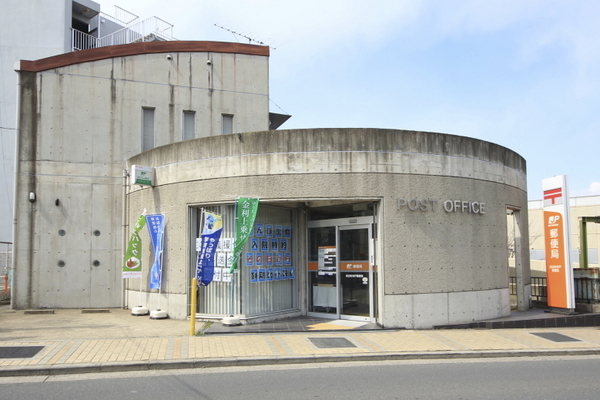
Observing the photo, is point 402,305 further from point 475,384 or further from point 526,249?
point 526,249

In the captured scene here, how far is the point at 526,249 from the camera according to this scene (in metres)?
14.6

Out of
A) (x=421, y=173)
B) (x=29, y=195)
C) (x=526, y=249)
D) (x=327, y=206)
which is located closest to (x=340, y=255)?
(x=327, y=206)

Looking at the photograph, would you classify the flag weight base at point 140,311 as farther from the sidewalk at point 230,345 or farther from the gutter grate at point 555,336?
the gutter grate at point 555,336

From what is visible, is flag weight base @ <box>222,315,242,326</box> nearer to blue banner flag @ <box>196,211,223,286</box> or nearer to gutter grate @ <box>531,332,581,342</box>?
blue banner flag @ <box>196,211,223,286</box>

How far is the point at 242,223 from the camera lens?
11500 millimetres

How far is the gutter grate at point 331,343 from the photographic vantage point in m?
9.49

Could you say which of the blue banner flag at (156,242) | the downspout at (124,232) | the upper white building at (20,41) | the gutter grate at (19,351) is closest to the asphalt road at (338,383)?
the gutter grate at (19,351)

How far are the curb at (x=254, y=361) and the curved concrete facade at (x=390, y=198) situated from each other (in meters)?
2.30

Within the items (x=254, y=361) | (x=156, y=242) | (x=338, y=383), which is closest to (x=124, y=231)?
(x=156, y=242)

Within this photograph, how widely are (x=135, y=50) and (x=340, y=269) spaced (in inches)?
405

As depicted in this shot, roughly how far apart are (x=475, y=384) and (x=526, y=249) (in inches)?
330

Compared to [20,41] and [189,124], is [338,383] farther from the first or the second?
[20,41]

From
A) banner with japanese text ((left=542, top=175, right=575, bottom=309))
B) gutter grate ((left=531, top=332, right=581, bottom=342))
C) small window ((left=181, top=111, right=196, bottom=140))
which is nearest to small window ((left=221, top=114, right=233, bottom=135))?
small window ((left=181, top=111, right=196, bottom=140))

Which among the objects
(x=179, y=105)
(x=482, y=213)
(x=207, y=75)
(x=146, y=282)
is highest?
(x=207, y=75)
